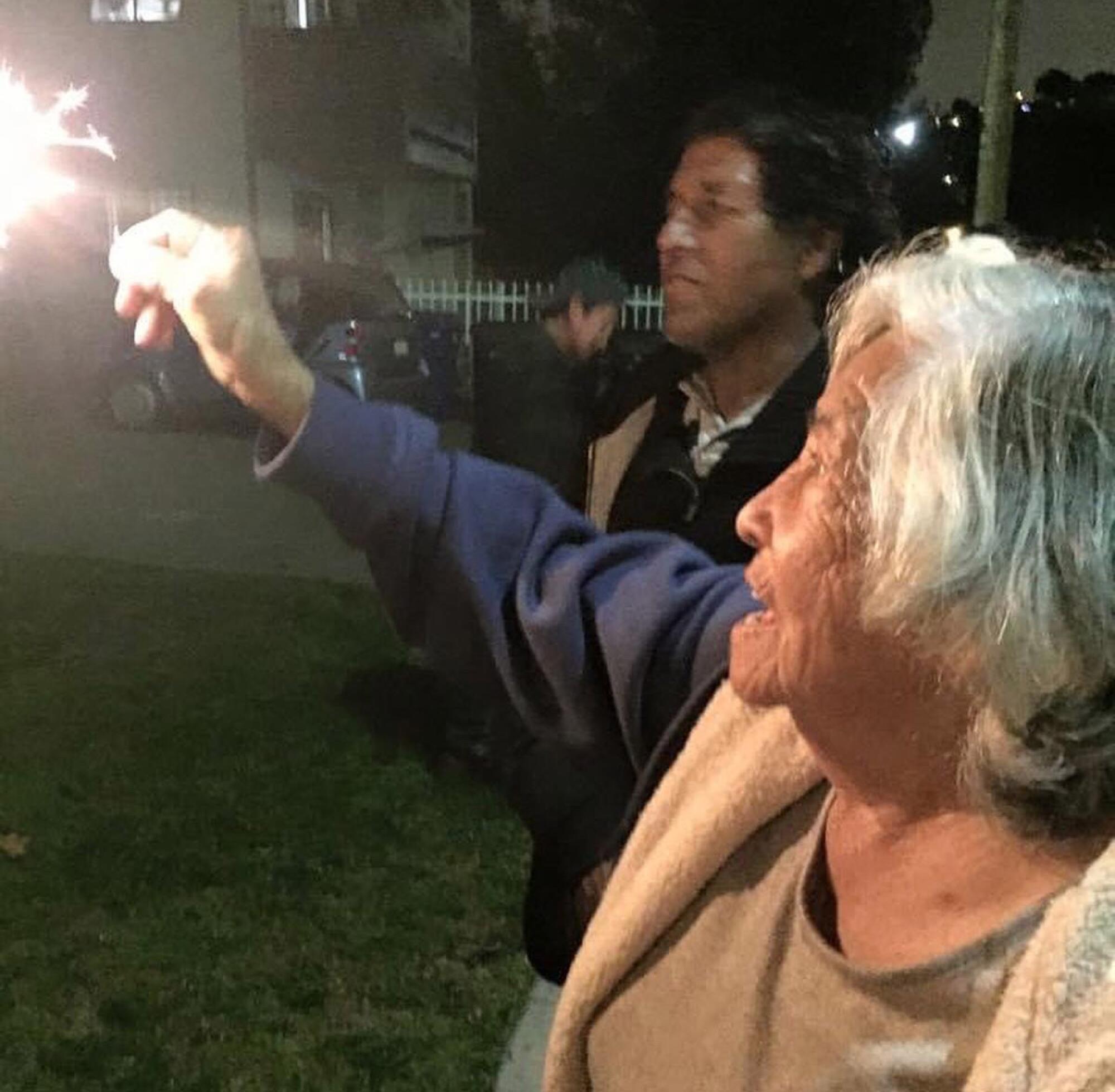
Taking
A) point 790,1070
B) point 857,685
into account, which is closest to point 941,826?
point 857,685

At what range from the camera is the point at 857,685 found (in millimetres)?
1342

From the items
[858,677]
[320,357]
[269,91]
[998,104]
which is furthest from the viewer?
[269,91]

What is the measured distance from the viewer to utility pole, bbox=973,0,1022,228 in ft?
25.4

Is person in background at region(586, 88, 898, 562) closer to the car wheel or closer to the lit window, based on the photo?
the car wheel

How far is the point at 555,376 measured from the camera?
3396 millimetres

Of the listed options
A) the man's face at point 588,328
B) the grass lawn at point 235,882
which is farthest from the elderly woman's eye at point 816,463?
the grass lawn at point 235,882

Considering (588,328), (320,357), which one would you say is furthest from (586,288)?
(320,357)

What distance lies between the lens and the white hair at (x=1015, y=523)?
1.15 m

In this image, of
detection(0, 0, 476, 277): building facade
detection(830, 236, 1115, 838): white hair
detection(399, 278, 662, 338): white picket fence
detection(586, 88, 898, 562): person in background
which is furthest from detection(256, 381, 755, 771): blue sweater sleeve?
detection(0, 0, 476, 277): building facade

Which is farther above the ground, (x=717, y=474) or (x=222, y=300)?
(x=222, y=300)

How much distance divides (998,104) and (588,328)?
5.26 m

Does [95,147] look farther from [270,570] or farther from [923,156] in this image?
[923,156]

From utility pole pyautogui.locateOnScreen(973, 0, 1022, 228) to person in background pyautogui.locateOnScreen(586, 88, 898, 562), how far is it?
511 centimetres

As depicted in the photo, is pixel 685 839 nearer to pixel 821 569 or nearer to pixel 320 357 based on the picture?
pixel 821 569
